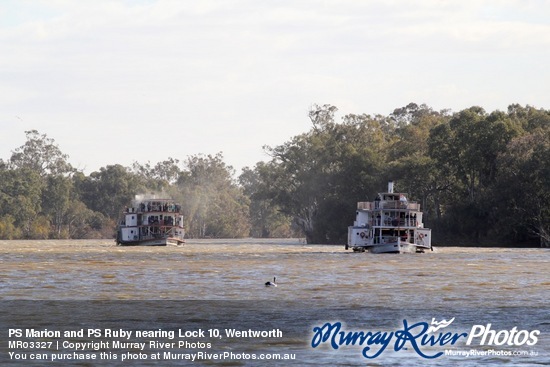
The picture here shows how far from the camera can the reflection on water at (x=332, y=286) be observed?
39906 mm

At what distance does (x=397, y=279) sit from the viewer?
60375mm

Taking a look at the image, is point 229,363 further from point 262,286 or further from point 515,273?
point 515,273

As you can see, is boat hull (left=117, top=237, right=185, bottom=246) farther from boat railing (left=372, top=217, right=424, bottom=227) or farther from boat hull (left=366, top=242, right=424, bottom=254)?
boat hull (left=366, top=242, right=424, bottom=254)

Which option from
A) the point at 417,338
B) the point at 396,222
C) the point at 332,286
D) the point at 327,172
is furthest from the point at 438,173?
the point at 417,338

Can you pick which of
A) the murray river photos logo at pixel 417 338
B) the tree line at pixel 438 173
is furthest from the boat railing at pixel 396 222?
the murray river photos logo at pixel 417 338

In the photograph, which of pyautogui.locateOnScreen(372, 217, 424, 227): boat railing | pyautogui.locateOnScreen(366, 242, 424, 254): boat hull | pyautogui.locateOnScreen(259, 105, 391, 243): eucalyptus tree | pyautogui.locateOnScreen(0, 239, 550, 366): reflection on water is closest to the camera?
pyautogui.locateOnScreen(0, 239, 550, 366): reflection on water

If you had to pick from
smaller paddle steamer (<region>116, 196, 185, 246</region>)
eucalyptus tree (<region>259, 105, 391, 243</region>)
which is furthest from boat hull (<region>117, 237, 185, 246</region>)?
eucalyptus tree (<region>259, 105, 391, 243</region>)

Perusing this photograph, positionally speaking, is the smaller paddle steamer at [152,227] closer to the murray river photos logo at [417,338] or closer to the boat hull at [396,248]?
the boat hull at [396,248]

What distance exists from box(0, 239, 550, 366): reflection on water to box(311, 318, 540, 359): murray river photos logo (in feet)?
2.50

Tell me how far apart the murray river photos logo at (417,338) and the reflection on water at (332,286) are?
2.50ft

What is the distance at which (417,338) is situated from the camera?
3288 centimetres

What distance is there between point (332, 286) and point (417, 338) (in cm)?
2148

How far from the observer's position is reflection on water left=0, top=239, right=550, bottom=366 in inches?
1571

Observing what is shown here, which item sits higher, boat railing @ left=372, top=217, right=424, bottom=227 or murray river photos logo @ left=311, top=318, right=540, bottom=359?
boat railing @ left=372, top=217, right=424, bottom=227
